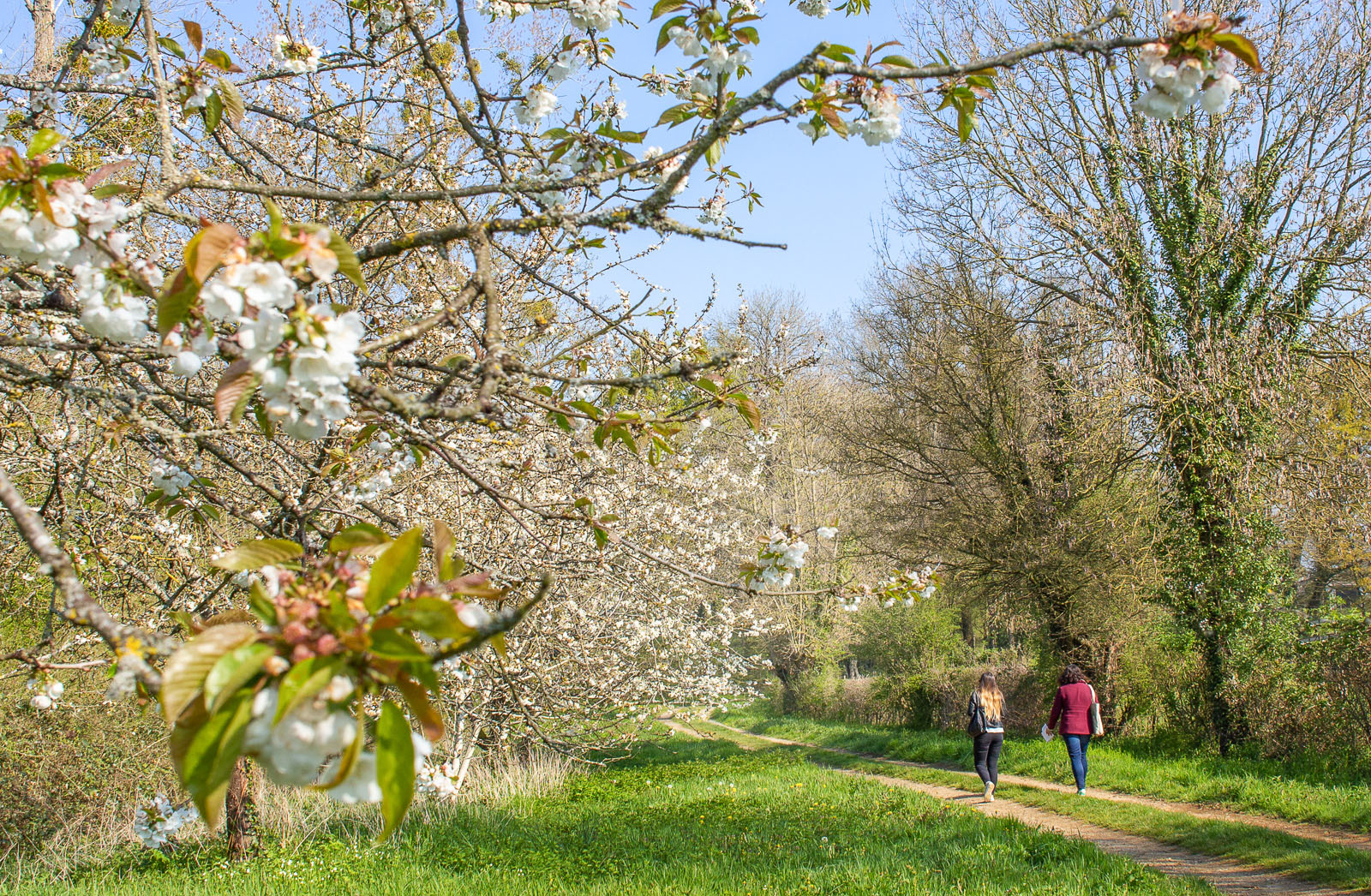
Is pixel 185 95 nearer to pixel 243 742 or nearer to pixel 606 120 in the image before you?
pixel 606 120

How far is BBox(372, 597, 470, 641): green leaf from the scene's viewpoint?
79 centimetres

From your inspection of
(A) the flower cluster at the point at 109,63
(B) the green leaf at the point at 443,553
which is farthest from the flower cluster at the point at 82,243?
(A) the flower cluster at the point at 109,63

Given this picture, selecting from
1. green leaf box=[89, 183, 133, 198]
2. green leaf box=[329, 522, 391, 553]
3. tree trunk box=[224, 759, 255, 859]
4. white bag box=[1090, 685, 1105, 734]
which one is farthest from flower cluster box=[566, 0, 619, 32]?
white bag box=[1090, 685, 1105, 734]

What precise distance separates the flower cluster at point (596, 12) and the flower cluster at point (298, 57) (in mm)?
1211

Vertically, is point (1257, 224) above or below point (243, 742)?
above

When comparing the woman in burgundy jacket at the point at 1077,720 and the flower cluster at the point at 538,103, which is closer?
the flower cluster at the point at 538,103

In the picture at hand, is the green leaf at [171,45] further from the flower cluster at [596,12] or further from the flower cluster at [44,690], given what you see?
the flower cluster at [44,690]

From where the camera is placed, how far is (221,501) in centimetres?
211

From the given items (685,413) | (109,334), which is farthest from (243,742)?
(685,413)

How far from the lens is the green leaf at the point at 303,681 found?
0.76 m

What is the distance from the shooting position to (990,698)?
8.12 m

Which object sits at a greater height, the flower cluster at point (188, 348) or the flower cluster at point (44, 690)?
the flower cluster at point (188, 348)

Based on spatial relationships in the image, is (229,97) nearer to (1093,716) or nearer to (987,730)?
(987,730)

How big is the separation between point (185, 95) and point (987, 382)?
11.0 m
